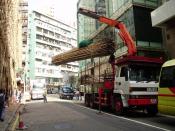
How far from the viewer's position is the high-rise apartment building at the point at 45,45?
102 metres

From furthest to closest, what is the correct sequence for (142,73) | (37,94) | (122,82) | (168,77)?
1. (37,94)
2. (122,82)
3. (142,73)
4. (168,77)

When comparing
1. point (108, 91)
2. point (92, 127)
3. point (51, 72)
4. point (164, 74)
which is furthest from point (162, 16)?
point (51, 72)

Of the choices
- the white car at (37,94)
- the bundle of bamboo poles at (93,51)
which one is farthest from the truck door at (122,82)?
the white car at (37,94)

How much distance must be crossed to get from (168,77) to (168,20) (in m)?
16.7

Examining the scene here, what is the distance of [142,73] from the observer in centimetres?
1659

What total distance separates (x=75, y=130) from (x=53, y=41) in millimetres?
103979

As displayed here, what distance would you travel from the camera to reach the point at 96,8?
4962 cm

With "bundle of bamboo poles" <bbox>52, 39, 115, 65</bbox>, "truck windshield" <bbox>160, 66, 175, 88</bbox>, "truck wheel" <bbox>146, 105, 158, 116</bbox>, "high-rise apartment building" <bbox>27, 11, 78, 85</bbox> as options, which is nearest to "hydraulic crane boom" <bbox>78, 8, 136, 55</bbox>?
"bundle of bamboo poles" <bbox>52, 39, 115, 65</bbox>

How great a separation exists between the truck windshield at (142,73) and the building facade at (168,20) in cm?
1142

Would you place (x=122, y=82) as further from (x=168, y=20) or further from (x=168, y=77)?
(x=168, y=20)

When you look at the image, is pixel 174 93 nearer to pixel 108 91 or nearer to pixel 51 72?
pixel 108 91

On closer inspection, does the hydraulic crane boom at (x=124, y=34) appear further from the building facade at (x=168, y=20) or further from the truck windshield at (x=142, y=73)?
the building facade at (x=168, y=20)

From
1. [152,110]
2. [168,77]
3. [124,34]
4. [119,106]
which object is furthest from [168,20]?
[168,77]

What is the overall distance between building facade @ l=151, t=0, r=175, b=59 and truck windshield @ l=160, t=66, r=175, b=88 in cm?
1456
